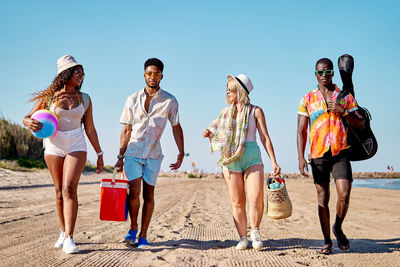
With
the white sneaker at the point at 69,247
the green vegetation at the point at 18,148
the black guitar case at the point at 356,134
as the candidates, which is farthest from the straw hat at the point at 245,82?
the green vegetation at the point at 18,148

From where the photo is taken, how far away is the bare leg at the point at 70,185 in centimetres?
448

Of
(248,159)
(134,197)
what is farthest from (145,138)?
(248,159)

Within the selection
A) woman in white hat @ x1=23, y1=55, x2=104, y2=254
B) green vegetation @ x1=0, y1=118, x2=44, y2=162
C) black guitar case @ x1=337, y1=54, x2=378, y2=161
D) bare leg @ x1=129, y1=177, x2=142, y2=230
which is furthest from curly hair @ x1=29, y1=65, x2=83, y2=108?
green vegetation @ x1=0, y1=118, x2=44, y2=162

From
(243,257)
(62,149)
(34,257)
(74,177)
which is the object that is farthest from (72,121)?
(243,257)

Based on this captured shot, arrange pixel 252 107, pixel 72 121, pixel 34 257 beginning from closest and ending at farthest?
pixel 34 257
pixel 72 121
pixel 252 107

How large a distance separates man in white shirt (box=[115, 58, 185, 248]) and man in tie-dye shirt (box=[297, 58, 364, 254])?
1.86 meters

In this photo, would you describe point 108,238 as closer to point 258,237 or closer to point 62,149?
point 62,149

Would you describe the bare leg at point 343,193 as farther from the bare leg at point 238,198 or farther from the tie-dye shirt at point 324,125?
the bare leg at point 238,198

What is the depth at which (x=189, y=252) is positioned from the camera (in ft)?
14.5

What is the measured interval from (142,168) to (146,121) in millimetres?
649

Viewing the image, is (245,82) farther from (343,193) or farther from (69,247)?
(69,247)

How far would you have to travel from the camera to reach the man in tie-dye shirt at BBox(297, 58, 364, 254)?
4.48 metres

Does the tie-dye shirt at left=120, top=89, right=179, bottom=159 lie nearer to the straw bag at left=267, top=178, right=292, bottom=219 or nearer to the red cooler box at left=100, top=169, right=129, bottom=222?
the red cooler box at left=100, top=169, right=129, bottom=222

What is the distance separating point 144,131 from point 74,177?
1080mm
